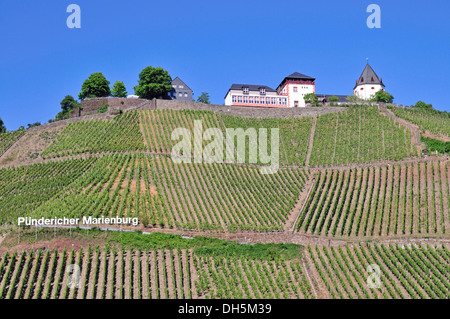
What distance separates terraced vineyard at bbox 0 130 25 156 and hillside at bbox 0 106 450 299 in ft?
1.06

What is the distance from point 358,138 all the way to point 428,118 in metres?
14.2

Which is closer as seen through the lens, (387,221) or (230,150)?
(387,221)

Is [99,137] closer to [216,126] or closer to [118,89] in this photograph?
[216,126]

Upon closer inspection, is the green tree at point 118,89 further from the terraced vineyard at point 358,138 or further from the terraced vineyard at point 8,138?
the terraced vineyard at point 358,138

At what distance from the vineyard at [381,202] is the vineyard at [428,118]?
11890 millimetres

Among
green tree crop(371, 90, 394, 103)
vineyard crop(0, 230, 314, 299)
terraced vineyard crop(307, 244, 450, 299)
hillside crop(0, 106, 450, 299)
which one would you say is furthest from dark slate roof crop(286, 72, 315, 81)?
vineyard crop(0, 230, 314, 299)

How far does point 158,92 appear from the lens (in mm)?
92062

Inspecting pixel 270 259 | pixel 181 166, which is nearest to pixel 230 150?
pixel 181 166

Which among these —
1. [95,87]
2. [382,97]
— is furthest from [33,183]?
A: [382,97]

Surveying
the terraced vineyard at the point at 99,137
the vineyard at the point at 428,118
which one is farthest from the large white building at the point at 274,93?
the terraced vineyard at the point at 99,137

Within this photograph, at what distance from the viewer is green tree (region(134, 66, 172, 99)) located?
91.5 m
